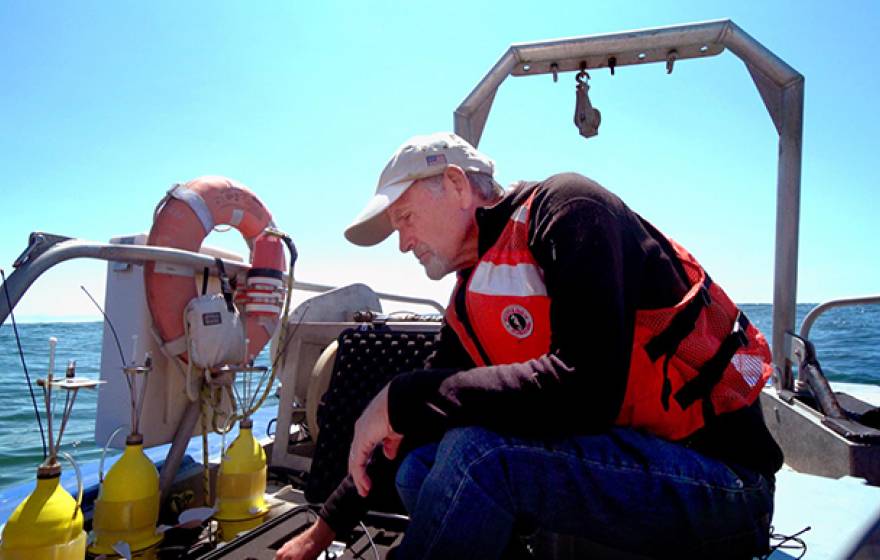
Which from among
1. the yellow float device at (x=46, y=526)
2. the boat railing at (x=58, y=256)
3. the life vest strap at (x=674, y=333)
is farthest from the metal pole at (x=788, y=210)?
the yellow float device at (x=46, y=526)

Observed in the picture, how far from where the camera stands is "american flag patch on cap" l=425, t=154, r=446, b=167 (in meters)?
1.18

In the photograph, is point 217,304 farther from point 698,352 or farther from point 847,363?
point 847,363

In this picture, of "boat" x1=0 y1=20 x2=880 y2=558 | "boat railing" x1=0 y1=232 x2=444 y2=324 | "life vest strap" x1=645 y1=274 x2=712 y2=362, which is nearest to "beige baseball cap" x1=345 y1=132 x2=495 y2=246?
"life vest strap" x1=645 y1=274 x2=712 y2=362

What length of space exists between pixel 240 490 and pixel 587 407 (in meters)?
1.26

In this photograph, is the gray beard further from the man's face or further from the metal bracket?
the metal bracket

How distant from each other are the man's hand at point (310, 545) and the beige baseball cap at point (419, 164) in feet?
2.39

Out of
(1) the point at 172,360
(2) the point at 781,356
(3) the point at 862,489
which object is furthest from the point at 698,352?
(2) the point at 781,356

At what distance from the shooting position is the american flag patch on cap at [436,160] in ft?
3.86

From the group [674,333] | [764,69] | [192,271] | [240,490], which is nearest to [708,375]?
[674,333]

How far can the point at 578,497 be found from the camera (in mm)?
821

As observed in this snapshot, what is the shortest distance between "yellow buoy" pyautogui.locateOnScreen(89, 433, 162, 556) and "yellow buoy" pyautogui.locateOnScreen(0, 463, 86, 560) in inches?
6.4

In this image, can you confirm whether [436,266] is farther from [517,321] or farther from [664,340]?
[664,340]

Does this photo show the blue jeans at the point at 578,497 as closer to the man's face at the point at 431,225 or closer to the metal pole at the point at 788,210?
the man's face at the point at 431,225

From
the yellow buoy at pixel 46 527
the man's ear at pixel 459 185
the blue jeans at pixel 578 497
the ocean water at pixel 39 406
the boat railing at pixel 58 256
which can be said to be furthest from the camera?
the ocean water at pixel 39 406
